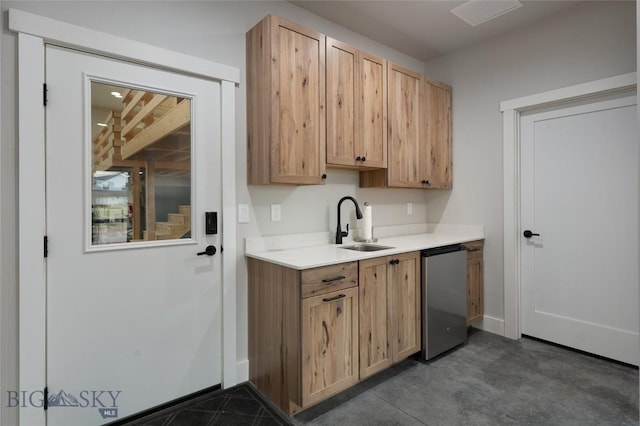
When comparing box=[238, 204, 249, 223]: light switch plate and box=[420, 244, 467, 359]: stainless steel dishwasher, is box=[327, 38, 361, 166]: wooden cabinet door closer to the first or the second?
box=[238, 204, 249, 223]: light switch plate

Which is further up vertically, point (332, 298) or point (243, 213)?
point (243, 213)

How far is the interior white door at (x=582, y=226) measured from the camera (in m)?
2.52

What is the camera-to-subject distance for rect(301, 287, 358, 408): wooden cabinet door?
1853 millimetres

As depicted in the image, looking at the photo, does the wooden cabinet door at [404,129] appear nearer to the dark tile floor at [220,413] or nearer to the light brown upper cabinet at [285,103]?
the light brown upper cabinet at [285,103]

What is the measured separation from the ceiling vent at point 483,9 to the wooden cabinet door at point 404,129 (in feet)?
1.90

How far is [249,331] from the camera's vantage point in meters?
2.33

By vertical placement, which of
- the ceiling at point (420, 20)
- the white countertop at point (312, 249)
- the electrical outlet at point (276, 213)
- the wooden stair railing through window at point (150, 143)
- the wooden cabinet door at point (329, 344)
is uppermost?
the ceiling at point (420, 20)

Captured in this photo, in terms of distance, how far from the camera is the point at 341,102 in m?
2.47

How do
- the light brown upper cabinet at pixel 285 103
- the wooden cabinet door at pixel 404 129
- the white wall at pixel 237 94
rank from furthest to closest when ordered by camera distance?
the wooden cabinet door at pixel 404 129
the light brown upper cabinet at pixel 285 103
the white wall at pixel 237 94

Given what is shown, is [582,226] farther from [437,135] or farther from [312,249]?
Result: [312,249]

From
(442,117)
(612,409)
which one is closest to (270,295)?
(612,409)

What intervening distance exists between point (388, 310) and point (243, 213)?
1217 mm

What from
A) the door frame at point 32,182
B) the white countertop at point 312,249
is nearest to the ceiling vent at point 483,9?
the white countertop at point 312,249

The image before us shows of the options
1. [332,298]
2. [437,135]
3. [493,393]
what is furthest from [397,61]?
[493,393]
